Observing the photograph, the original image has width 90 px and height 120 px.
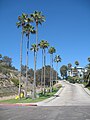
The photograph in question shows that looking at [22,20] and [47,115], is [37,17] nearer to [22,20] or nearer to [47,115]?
[22,20]

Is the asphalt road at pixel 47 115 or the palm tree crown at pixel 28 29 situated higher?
the palm tree crown at pixel 28 29

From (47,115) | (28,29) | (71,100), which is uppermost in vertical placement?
(28,29)

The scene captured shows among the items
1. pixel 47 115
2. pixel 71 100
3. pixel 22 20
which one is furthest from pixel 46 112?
pixel 22 20

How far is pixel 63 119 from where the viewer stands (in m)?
18.4

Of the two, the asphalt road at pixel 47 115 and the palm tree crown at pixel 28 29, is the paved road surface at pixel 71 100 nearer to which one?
the asphalt road at pixel 47 115

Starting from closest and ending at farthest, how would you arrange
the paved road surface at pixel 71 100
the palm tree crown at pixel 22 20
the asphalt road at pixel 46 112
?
the asphalt road at pixel 46 112, the paved road surface at pixel 71 100, the palm tree crown at pixel 22 20

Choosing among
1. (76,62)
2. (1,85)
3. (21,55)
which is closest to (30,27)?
(21,55)

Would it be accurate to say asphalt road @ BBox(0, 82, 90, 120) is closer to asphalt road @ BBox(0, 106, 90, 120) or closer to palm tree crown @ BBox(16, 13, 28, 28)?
asphalt road @ BBox(0, 106, 90, 120)

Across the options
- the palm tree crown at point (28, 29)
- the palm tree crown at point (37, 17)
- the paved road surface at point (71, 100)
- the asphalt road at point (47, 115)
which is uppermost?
the palm tree crown at point (37, 17)

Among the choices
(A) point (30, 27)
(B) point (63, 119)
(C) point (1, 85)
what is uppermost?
(A) point (30, 27)

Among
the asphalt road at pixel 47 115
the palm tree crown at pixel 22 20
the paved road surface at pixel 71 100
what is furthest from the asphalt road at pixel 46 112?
the palm tree crown at pixel 22 20

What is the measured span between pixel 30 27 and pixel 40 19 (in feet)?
9.69

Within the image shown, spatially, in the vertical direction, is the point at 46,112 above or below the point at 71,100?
below

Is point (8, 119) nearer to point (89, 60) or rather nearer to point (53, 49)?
point (53, 49)
